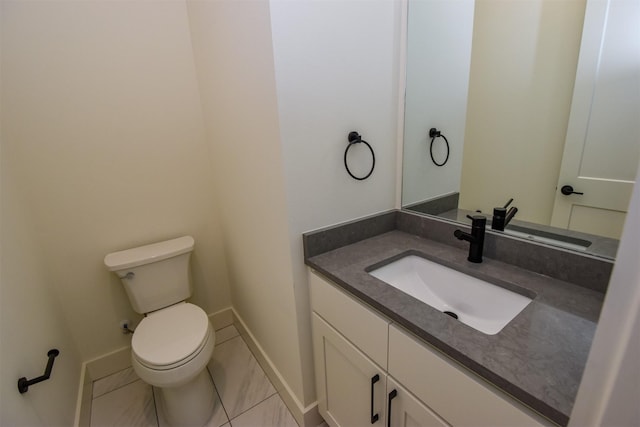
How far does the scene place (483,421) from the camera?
66 cm

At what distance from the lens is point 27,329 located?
1136 mm

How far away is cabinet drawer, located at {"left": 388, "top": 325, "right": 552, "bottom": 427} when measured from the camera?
0.61m

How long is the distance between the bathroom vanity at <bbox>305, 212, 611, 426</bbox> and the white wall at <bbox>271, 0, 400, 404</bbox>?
0.09 meters

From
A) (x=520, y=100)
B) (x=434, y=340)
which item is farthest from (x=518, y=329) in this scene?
(x=520, y=100)

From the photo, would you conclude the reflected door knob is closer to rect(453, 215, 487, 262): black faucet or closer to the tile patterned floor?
rect(453, 215, 487, 262): black faucet

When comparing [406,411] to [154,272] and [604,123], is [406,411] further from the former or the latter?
[154,272]

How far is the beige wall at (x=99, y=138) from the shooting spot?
1360 mm

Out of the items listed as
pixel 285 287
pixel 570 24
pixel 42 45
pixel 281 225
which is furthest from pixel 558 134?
pixel 42 45

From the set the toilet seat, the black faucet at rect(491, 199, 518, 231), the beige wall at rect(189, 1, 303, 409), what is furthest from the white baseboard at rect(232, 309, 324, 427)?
the black faucet at rect(491, 199, 518, 231)

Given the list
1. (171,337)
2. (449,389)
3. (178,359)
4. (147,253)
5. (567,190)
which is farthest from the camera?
(147,253)

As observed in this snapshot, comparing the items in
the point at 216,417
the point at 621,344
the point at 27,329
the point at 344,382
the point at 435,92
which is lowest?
the point at 216,417

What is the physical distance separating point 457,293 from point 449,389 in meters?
0.43

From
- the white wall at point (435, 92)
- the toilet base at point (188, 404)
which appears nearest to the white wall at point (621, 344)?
the white wall at point (435, 92)

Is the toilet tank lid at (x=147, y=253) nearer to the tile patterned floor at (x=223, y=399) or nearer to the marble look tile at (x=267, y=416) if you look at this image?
the tile patterned floor at (x=223, y=399)
